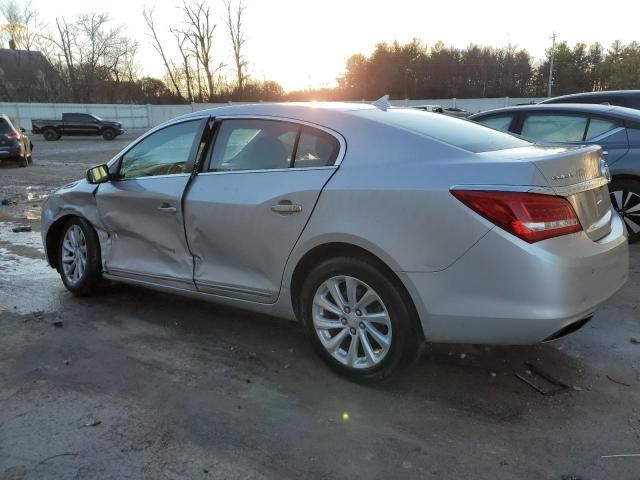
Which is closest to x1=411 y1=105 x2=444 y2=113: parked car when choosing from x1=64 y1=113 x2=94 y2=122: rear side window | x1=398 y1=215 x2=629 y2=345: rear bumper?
x1=398 y1=215 x2=629 y2=345: rear bumper

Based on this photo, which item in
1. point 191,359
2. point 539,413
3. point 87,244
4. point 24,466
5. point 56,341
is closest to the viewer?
point 24,466

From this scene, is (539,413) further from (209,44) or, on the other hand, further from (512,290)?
(209,44)

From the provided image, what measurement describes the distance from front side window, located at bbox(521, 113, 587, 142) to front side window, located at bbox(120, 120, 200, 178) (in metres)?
A: 4.11

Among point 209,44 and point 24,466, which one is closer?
point 24,466

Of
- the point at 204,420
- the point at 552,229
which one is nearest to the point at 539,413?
the point at 552,229

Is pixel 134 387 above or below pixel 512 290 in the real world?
below

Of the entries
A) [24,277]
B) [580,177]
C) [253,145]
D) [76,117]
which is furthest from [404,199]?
[76,117]

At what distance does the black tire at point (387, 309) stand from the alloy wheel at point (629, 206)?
4147 mm

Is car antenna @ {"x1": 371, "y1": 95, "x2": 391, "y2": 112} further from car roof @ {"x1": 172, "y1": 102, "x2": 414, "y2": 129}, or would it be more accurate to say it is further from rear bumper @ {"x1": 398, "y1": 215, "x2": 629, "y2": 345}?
rear bumper @ {"x1": 398, "y1": 215, "x2": 629, "y2": 345}

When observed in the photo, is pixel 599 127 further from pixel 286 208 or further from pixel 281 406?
pixel 281 406

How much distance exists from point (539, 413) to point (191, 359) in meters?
2.19

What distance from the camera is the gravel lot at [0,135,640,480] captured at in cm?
264

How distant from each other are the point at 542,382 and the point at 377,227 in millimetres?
1382

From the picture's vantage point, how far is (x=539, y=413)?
3004 millimetres
